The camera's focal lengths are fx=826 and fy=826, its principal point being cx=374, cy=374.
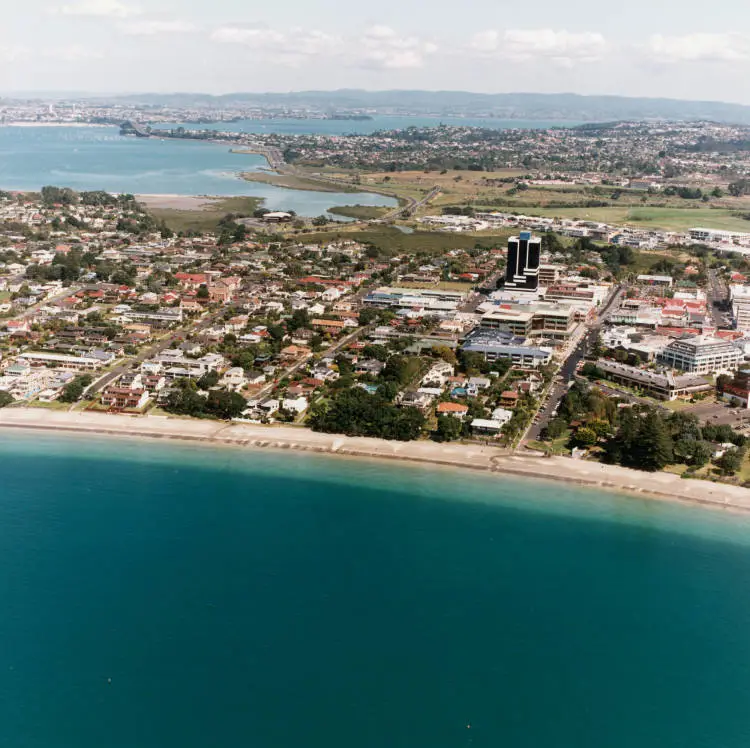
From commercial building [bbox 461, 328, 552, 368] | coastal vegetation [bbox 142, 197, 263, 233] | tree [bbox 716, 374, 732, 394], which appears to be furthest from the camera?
coastal vegetation [bbox 142, 197, 263, 233]

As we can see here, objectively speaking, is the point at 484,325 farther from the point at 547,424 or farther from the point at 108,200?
the point at 108,200

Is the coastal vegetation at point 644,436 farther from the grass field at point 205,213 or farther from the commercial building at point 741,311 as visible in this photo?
the grass field at point 205,213

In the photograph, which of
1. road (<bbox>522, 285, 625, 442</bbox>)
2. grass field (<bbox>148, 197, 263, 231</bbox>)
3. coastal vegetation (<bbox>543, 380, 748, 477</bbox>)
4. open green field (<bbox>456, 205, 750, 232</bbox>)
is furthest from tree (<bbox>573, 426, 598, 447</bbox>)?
open green field (<bbox>456, 205, 750, 232</bbox>)

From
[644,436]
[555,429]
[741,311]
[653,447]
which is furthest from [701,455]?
[741,311]

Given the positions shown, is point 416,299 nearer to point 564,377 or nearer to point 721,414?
point 564,377

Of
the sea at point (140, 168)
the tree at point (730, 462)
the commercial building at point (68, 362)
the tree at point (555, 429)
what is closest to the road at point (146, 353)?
the commercial building at point (68, 362)

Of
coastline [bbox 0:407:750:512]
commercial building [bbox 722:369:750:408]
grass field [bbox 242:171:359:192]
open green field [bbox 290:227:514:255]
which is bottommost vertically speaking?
coastline [bbox 0:407:750:512]

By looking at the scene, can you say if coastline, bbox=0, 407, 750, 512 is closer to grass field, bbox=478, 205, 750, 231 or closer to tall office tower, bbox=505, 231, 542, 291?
tall office tower, bbox=505, 231, 542, 291

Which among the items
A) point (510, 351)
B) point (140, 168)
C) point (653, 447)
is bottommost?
point (653, 447)

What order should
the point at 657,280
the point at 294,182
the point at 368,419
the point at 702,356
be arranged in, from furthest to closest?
the point at 294,182
the point at 657,280
the point at 702,356
the point at 368,419
